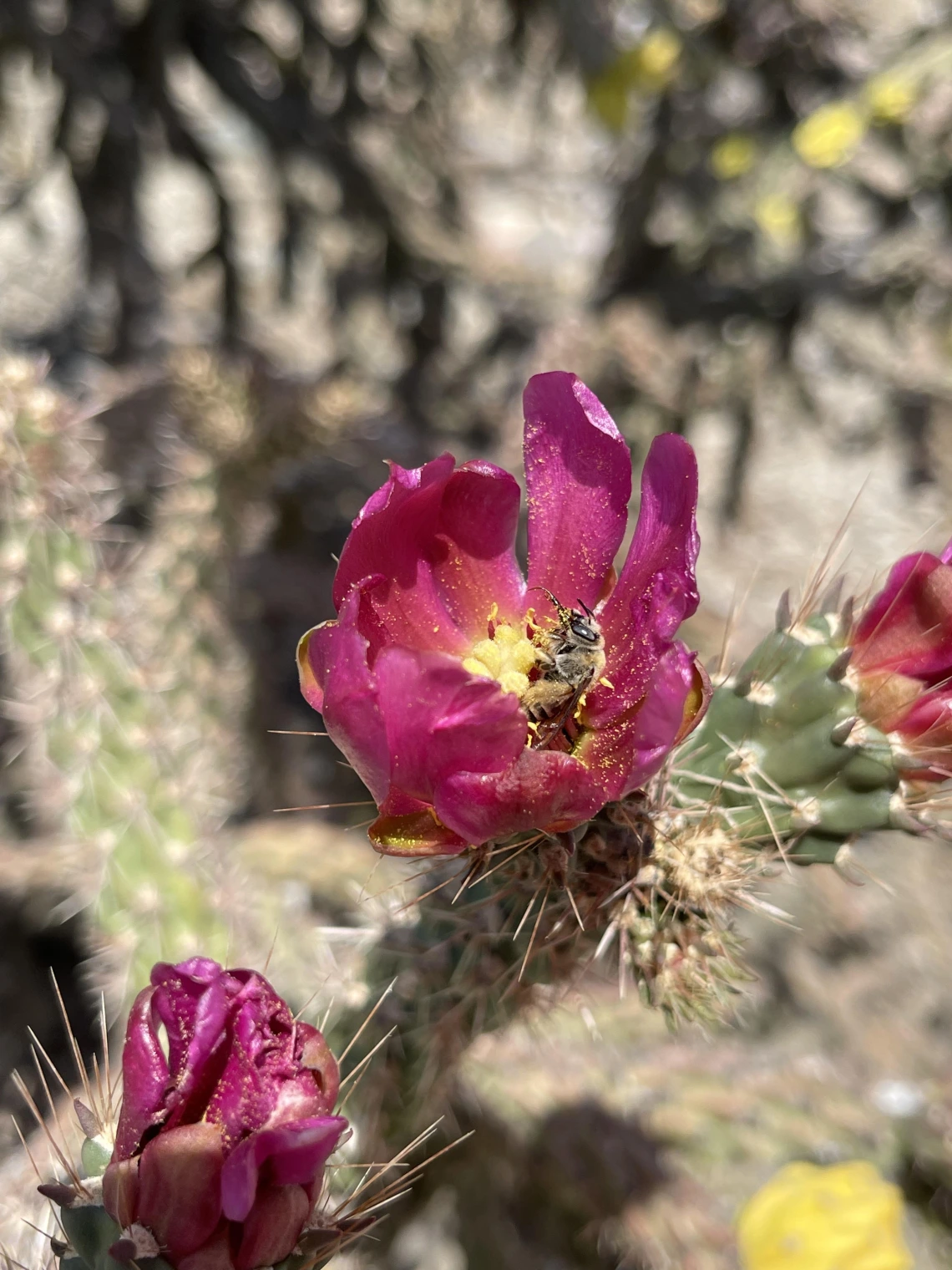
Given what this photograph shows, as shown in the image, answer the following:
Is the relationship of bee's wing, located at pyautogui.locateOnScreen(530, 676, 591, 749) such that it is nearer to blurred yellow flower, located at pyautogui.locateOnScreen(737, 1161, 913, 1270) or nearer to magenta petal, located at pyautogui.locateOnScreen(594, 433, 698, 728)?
magenta petal, located at pyautogui.locateOnScreen(594, 433, 698, 728)

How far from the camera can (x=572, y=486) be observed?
901 millimetres

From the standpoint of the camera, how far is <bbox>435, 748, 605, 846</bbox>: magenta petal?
71 cm

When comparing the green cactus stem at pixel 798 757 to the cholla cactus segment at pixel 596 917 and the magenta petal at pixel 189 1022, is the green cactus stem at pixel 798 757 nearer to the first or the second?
the cholla cactus segment at pixel 596 917

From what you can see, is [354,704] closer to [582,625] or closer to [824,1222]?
[582,625]

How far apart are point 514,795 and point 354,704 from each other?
0.41 feet

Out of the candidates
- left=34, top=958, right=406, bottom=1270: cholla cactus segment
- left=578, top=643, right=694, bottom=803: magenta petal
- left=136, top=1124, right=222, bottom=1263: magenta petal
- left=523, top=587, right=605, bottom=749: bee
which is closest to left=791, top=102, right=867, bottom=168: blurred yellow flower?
left=523, top=587, right=605, bottom=749: bee

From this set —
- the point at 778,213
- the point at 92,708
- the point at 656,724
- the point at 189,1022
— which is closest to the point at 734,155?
the point at 778,213

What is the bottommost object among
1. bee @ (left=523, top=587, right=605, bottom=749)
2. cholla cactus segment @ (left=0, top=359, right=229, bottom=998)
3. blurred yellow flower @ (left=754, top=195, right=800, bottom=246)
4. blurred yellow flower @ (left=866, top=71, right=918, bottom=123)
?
cholla cactus segment @ (left=0, top=359, right=229, bottom=998)

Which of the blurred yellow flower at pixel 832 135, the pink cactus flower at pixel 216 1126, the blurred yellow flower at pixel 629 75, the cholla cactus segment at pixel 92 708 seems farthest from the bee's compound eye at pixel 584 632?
the blurred yellow flower at pixel 629 75

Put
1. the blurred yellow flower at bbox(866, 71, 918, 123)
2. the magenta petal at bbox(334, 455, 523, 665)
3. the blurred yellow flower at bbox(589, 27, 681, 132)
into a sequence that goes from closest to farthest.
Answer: the magenta petal at bbox(334, 455, 523, 665), the blurred yellow flower at bbox(866, 71, 918, 123), the blurred yellow flower at bbox(589, 27, 681, 132)

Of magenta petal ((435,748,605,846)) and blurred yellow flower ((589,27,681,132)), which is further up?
blurred yellow flower ((589,27,681,132))

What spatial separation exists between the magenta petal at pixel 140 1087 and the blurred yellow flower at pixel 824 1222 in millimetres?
1087

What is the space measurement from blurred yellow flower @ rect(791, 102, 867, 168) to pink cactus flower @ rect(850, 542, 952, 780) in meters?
1.88

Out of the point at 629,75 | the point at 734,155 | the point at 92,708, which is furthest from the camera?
the point at 734,155
